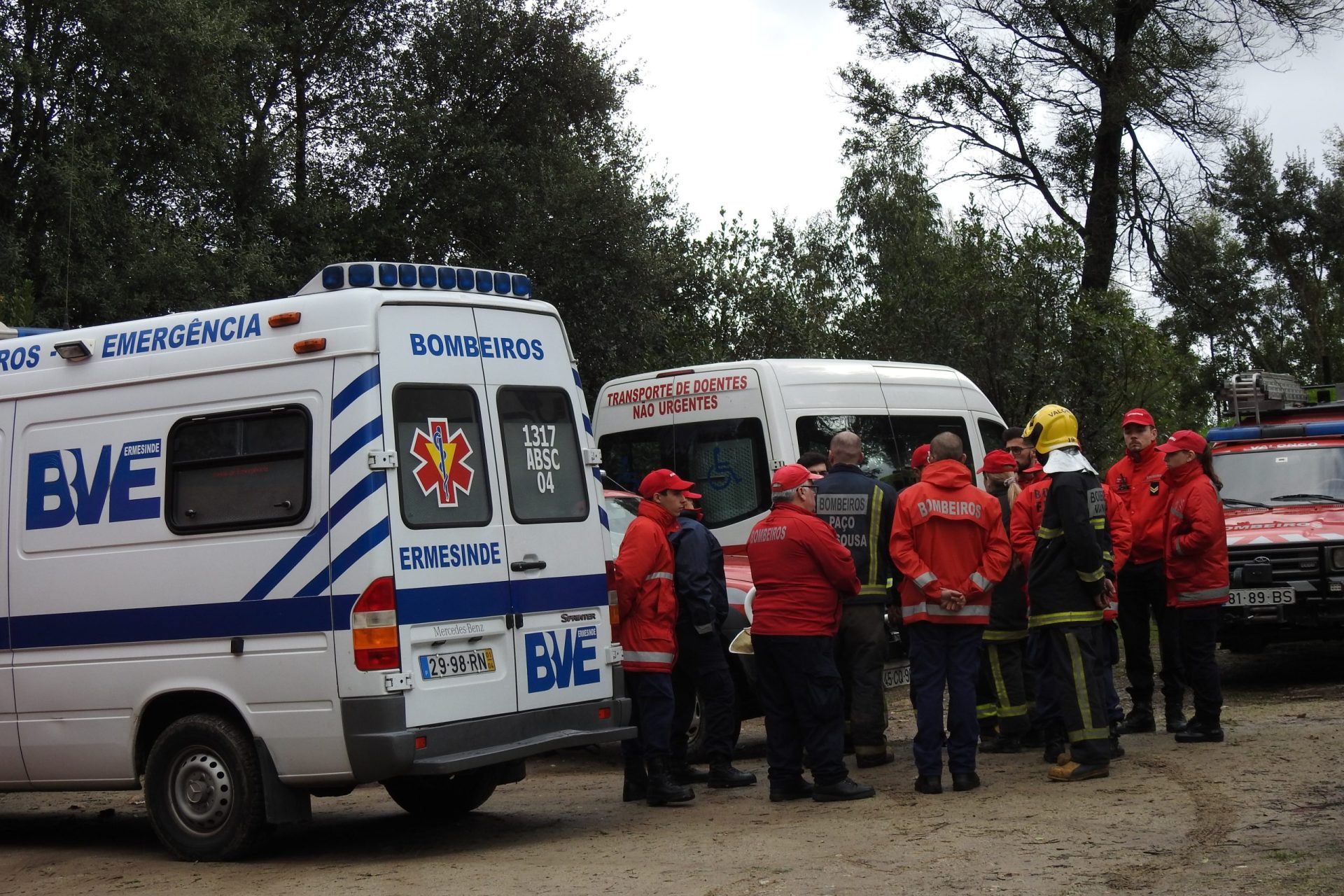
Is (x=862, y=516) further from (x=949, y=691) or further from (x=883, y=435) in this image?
(x=883, y=435)

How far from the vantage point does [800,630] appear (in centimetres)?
783

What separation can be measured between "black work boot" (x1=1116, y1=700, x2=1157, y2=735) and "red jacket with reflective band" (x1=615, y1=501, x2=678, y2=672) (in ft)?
11.4

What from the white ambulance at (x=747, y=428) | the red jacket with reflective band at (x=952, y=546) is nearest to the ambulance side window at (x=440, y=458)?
the red jacket with reflective band at (x=952, y=546)

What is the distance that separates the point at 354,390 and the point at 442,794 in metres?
2.73

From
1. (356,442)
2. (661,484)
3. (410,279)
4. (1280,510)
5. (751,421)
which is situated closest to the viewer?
(356,442)

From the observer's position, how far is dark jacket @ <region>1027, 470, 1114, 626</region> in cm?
794

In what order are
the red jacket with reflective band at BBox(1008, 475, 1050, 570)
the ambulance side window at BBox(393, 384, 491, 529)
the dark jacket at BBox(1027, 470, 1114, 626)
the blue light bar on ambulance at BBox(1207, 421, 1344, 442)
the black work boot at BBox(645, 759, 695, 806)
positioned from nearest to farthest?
1. the ambulance side window at BBox(393, 384, 491, 529)
2. the dark jacket at BBox(1027, 470, 1114, 626)
3. the black work boot at BBox(645, 759, 695, 806)
4. the red jacket with reflective band at BBox(1008, 475, 1050, 570)
5. the blue light bar on ambulance at BBox(1207, 421, 1344, 442)

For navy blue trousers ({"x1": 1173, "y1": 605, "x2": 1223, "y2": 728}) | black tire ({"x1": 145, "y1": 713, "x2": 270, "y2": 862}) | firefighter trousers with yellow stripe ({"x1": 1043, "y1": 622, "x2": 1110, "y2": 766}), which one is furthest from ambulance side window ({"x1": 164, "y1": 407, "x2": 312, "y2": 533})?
navy blue trousers ({"x1": 1173, "y1": 605, "x2": 1223, "y2": 728})

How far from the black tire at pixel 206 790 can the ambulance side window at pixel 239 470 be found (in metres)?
1.00

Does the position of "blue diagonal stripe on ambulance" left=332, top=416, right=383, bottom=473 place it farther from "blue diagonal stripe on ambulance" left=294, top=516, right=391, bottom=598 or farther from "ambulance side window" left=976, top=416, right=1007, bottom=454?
"ambulance side window" left=976, top=416, right=1007, bottom=454

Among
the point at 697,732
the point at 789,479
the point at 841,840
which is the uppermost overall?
the point at 789,479

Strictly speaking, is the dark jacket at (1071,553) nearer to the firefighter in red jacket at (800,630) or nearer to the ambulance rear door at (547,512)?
the firefighter in red jacket at (800,630)

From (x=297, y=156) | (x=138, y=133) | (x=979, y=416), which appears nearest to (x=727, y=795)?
(x=979, y=416)

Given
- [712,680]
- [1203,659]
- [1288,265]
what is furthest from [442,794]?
[1288,265]
